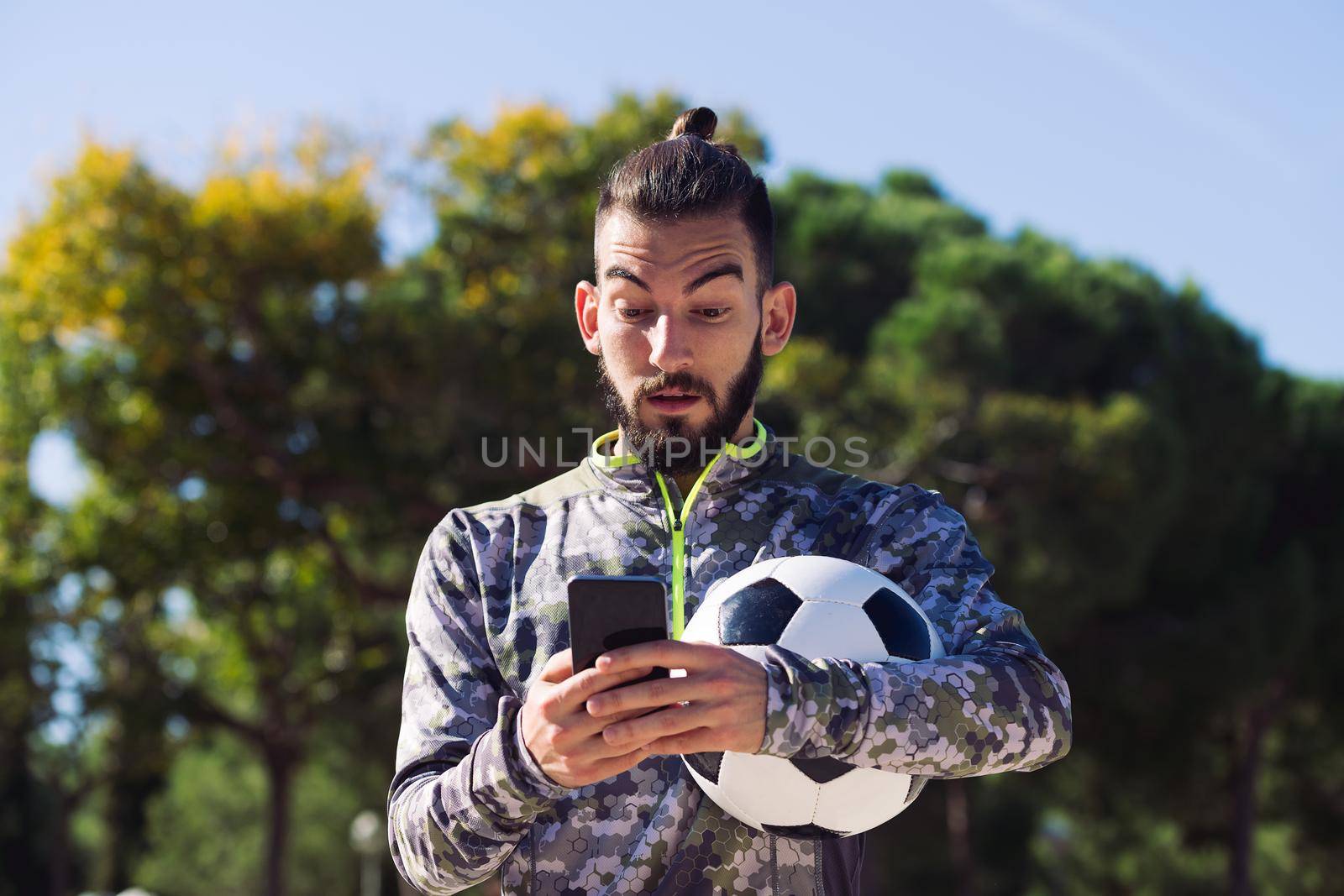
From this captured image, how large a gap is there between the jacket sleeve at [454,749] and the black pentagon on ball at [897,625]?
0.61 meters

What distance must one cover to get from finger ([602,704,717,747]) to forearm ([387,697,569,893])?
0.64 ft

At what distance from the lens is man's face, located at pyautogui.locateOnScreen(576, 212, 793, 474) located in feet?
8.66

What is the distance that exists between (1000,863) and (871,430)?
1553cm

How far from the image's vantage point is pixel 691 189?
8.76ft

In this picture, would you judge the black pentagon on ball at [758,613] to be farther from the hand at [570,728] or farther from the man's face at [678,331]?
the man's face at [678,331]

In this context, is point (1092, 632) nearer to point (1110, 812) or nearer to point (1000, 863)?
point (1110, 812)

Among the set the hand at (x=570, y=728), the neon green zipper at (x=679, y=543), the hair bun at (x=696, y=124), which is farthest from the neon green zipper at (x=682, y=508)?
the hair bun at (x=696, y=124)

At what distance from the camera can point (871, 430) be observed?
15484mm

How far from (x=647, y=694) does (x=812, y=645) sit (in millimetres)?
465

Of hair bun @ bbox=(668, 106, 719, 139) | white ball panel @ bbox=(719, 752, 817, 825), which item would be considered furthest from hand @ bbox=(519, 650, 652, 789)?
hair bun @ bbox=(668, 106, 719, 139)

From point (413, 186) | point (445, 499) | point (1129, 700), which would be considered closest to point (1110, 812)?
point (1129, 700)

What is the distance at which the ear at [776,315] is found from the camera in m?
2.84

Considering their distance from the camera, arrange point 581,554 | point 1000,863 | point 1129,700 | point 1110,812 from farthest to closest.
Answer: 1. point 1000,863
2. point 1110,812
3. point 1129,700
4. point 581,554

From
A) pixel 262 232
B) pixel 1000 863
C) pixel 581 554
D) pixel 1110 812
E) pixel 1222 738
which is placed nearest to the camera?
pixel 581 554
